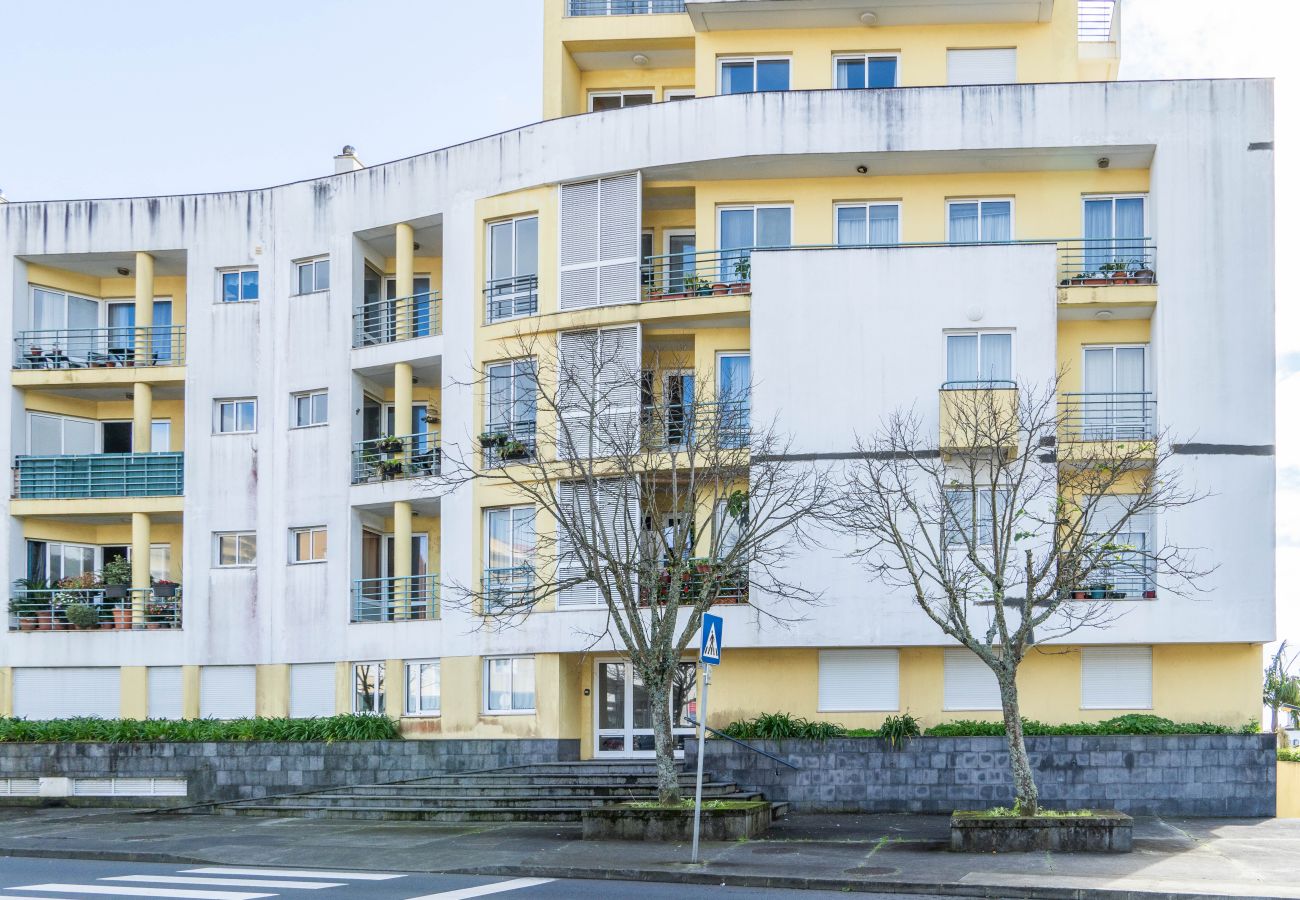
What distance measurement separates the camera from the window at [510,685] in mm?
31188

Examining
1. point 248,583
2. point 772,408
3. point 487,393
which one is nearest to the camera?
point 772,408

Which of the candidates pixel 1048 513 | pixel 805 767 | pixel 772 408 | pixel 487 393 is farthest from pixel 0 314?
pixel 1048 513

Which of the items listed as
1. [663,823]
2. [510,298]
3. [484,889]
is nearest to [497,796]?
[663,823]

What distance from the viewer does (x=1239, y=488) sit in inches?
1112

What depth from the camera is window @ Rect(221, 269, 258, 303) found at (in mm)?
35375

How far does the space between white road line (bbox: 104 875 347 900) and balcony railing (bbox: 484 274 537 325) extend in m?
14.9

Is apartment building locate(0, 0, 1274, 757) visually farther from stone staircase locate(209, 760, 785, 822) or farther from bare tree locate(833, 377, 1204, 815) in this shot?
stone staircase locate(209, 760, 785, 822)

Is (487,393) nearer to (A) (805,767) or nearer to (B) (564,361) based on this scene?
(B) (564,361)

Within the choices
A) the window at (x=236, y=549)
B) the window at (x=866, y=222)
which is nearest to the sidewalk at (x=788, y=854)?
the window at (x=236, y=549)

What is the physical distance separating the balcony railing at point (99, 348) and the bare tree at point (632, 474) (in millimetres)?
9130

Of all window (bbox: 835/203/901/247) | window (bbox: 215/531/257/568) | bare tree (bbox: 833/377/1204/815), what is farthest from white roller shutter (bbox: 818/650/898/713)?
window (bbox: 215/531/257/568)

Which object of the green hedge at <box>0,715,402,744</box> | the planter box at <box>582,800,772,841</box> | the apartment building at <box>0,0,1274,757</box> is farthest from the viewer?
the green hedge at <box>0,715,402,744</box>

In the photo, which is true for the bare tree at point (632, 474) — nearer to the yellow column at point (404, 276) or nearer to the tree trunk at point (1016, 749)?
the yellow column at point (404, 276)

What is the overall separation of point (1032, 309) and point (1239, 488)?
4.95 m
